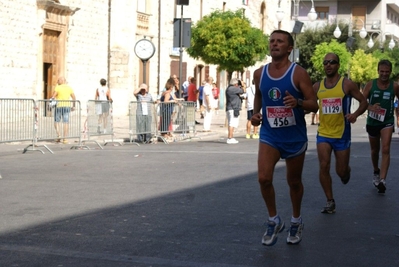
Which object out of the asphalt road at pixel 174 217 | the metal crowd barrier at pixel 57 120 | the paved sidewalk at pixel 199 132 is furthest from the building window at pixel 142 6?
the asphalt road at pixel 174 217

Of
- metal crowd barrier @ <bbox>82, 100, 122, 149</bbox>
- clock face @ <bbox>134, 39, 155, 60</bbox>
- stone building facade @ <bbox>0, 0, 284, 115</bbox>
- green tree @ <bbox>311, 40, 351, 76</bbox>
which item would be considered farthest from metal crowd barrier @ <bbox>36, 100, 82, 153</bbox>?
green tree @ <bbox>311, 40, 351, 76</bbox>

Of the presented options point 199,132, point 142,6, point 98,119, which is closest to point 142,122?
point 98,119

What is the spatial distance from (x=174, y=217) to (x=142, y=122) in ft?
45.9

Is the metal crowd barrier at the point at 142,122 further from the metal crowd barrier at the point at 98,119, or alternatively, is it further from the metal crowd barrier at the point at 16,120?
the metal crowd barrier at the point at 16,120

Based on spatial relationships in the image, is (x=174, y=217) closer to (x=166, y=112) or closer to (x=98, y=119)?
(x=98, y=119)

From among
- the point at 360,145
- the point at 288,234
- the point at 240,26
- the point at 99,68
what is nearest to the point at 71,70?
the point at 99,68

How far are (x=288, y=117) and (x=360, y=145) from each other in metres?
15.3

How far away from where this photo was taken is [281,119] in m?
7.89

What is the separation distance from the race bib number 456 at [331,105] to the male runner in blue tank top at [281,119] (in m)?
2.59

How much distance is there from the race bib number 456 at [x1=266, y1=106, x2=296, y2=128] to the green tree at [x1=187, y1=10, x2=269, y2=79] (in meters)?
27.4

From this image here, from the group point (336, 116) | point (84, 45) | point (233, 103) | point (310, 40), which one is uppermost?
point (310, 40)

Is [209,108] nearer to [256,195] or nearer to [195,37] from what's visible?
[195,37]

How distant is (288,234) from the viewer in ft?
26.7

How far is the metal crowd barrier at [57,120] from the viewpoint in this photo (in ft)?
64.3
